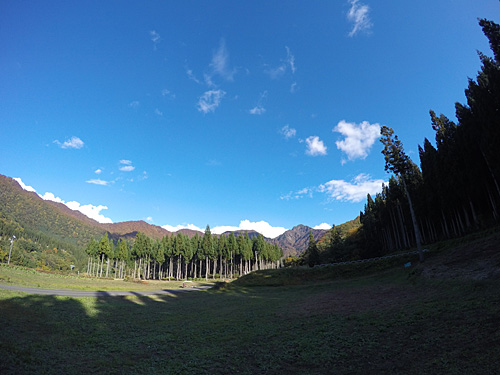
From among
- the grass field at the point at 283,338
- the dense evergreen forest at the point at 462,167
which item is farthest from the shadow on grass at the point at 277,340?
the dense evergreen forest at the point at 462,167

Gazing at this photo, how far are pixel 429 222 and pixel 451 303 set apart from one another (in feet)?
150

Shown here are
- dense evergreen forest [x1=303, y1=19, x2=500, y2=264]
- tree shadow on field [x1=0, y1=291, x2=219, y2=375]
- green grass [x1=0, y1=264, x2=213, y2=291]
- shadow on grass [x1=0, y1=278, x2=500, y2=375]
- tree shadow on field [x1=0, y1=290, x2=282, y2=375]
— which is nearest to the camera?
shadow on grass [x1=0, y1=278, x2=500, y2=375]

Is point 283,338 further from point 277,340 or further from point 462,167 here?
point 462,167

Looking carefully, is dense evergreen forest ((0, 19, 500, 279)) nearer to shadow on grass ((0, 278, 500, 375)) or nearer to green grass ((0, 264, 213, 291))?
shadow on grass ((0, 278, 500, 375))

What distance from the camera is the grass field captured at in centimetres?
668

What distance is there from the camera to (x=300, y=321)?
12523 millimetres

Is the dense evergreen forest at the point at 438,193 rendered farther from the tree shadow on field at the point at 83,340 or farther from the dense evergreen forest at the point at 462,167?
the tree shadow on field at the point at 83,340

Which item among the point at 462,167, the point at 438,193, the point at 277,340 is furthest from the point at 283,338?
the point at 438,193

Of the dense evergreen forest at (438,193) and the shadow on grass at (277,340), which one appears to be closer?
the shadow on grass at (277,340)

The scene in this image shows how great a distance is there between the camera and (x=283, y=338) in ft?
33.0

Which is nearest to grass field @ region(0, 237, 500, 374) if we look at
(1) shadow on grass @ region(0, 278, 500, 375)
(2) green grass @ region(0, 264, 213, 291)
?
(1) shadow on grass @ region(0, 278, 500, 375)

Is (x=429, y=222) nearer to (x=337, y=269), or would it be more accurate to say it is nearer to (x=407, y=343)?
(x=337, y=269)

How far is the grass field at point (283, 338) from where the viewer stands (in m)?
6.68

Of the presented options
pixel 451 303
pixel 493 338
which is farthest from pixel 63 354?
pixel 451 303
